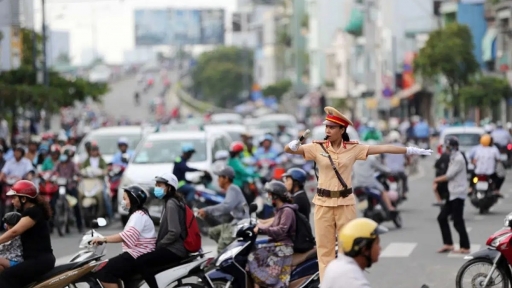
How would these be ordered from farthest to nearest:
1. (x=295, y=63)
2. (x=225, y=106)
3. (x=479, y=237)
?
(x=225, y=106) → (x=295, y=63) → (x=479, y=237)

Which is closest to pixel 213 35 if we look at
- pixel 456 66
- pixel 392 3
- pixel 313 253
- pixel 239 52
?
pixel 239 52

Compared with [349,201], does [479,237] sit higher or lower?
lower

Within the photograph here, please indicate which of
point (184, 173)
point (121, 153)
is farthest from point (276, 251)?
point (121, 153)

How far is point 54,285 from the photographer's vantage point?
11.2m

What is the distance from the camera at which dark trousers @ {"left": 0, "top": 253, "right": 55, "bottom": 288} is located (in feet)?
36.7

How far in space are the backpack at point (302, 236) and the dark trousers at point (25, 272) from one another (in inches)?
98.9

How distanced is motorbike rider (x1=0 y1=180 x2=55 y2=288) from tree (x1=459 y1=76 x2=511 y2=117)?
4709 cm

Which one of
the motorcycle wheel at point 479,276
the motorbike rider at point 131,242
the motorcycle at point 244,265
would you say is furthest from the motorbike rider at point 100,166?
the motorbike rider at point 131,242

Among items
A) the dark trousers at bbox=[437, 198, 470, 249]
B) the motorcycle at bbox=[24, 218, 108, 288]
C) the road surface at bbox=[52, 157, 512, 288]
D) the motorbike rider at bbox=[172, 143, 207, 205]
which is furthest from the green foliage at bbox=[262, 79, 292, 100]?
the motorcycle at bbox=[24, 218, 108, 288]

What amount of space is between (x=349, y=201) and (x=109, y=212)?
12490 millimetres

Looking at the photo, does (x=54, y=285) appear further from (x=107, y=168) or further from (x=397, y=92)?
(x=397, y=92)

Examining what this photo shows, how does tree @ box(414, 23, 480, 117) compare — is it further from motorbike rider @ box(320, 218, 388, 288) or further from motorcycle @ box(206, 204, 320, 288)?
motorbike rider @ box(320, 218, 388, 288)

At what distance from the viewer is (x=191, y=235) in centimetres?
1211

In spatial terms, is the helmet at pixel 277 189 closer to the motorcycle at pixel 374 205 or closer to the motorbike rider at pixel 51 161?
the motorcycle at pixel 374 205
